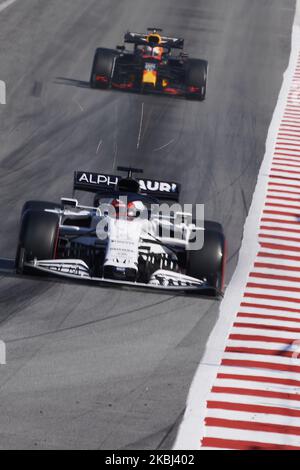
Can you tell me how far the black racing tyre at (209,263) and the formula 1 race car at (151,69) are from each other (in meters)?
12.5

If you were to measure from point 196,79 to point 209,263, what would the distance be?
1281cm

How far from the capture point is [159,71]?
97.3 ft

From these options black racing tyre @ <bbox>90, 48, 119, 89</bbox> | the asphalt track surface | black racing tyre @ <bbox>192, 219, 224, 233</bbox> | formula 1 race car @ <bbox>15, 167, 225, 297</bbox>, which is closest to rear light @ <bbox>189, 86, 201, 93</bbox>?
the asphalt track surface

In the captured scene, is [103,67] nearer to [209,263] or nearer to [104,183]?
[104,183]

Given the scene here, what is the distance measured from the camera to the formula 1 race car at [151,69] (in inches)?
1157

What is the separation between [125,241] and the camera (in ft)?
57.3

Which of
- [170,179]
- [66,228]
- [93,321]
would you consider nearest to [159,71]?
[170,179]

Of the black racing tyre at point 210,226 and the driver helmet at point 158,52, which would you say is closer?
the black racing tyre at point 210,226

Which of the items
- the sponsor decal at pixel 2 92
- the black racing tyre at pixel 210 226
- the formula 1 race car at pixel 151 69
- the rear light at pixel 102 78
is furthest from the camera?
the rear light at pixel 102 78

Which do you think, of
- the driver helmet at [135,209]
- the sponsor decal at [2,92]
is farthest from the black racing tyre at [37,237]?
the sponsor decal at [2,92]

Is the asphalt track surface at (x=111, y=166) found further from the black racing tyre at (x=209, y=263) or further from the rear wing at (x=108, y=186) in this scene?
the rear wing at (x=108, y=186)

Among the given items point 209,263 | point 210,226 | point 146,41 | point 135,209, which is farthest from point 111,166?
point 209,263

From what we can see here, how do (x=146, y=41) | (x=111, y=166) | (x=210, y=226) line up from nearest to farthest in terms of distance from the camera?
1. (x=210, y=226)
2. (x=111, y=166)
3. (x=146, y=41)

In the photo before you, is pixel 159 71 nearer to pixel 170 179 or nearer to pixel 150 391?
pixel 170 179
